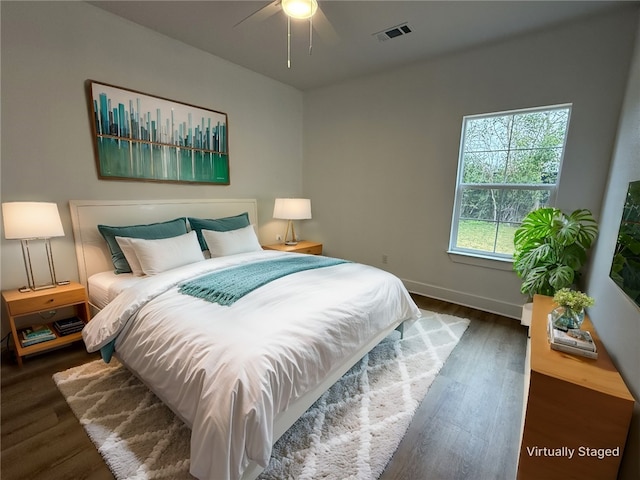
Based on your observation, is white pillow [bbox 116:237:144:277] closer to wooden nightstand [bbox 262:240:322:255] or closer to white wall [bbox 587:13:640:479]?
wooden nightstand [bbox 262:240:322:255]

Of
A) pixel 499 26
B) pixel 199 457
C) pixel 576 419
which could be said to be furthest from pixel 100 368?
pixel 499 26

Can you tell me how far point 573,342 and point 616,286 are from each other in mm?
438

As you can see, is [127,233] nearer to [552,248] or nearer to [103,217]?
[103,217]

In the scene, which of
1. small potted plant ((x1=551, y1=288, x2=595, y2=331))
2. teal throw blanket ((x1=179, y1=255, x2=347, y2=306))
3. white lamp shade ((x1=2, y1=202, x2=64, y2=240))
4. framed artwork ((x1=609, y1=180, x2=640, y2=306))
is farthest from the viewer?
white lamp shade ((x1=2, y1=202, x2=64, y2=240))

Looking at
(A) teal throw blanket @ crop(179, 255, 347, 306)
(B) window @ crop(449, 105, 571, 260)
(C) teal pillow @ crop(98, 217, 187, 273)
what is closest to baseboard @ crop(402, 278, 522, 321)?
(B) window @ crop(449, 105, 571, 260)

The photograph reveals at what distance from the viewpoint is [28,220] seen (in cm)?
202

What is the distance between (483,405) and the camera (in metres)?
1.81

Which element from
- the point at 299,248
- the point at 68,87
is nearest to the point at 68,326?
the point at 68,87

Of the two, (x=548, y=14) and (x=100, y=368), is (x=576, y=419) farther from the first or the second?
(x=548, y=14)

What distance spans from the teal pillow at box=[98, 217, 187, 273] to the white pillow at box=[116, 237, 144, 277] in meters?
0.08

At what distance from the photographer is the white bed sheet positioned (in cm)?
217

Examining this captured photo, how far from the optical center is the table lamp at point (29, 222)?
78.1 inches

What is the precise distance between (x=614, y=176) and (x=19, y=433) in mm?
4240

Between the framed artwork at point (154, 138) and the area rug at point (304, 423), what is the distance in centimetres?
179
